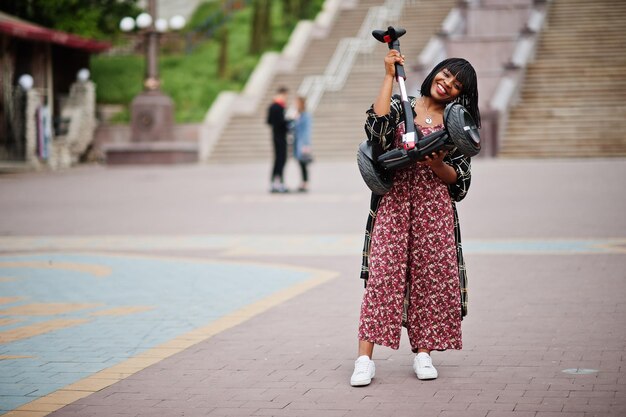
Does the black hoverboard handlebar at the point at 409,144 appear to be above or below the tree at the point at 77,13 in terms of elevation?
below

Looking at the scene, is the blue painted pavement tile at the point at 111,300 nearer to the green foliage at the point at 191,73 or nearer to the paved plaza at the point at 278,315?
the paved plaza at the point at 278,315

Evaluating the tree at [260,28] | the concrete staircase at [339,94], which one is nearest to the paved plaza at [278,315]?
the concrete staircase at [339,94]

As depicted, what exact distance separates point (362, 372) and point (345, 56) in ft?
102

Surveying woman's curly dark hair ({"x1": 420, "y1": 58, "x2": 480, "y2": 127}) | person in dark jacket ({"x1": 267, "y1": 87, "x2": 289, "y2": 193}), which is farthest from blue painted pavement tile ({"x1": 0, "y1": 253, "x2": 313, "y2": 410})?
person in dark jacket ({"x1": 267, "y1": 87, "x2": 289, "y2": 193})

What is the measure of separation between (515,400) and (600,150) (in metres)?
23.0

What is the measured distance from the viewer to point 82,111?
3244cm

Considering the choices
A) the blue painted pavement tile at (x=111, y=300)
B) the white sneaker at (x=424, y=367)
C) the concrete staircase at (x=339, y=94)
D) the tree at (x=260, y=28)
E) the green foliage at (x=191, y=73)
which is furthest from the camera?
the tree at (x=260, y=28)

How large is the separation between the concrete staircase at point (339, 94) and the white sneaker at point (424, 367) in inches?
949

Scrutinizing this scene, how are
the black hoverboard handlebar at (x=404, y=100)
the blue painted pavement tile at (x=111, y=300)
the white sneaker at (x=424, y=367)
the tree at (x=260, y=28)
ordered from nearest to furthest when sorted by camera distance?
1. the black hoverboard handlebar at (x=404, y=100)
2. the white sneaker at (x=424, y=367)
3. the blue painted pavement tile at (x=111, y=300)
4. the tree at (x=260, y=28)

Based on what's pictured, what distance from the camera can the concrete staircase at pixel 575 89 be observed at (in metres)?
28.2

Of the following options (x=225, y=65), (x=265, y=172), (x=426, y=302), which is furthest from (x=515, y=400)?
(x=225, y=65)

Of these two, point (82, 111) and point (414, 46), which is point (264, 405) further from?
point (414, 46)

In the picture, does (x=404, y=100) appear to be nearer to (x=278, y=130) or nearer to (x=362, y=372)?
(x=362, y=372)

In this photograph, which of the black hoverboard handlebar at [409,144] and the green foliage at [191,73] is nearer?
the black hoverboard handlebar at [409,144]
